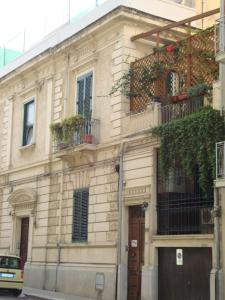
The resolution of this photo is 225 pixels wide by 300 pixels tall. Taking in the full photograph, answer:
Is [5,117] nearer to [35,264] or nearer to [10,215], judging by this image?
[10,215]

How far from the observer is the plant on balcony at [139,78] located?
18328 millimetres

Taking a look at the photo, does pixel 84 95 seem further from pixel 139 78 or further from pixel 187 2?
pixel 187 2

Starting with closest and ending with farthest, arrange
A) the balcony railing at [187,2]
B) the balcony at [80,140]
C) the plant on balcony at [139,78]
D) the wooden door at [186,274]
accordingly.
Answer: the wooden door at [186,274] → the plant on balcony at [139,78] → the balcony at [80,140] → the balcony railing at [187,2]

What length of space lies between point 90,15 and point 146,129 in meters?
6.12

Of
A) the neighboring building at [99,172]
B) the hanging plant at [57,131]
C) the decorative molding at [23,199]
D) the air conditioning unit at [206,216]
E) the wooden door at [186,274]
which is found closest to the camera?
the wooden door at [186,274]

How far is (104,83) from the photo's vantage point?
66.7ft

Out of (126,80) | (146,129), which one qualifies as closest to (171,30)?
(126,80)

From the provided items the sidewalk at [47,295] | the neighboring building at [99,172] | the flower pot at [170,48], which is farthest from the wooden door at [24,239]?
the flower pot at [170,48]

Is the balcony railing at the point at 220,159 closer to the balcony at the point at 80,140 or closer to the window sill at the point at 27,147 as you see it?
the balcony at the point at 80,140

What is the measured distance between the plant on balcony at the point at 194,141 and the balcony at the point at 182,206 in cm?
48

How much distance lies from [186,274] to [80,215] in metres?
5.76

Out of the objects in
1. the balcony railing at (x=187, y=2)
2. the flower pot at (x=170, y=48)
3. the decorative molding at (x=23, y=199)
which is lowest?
the decorative molding at (x=23, y=199)

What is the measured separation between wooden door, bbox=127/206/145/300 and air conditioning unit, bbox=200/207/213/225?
2562mm

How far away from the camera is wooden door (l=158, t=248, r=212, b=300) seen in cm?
1512
